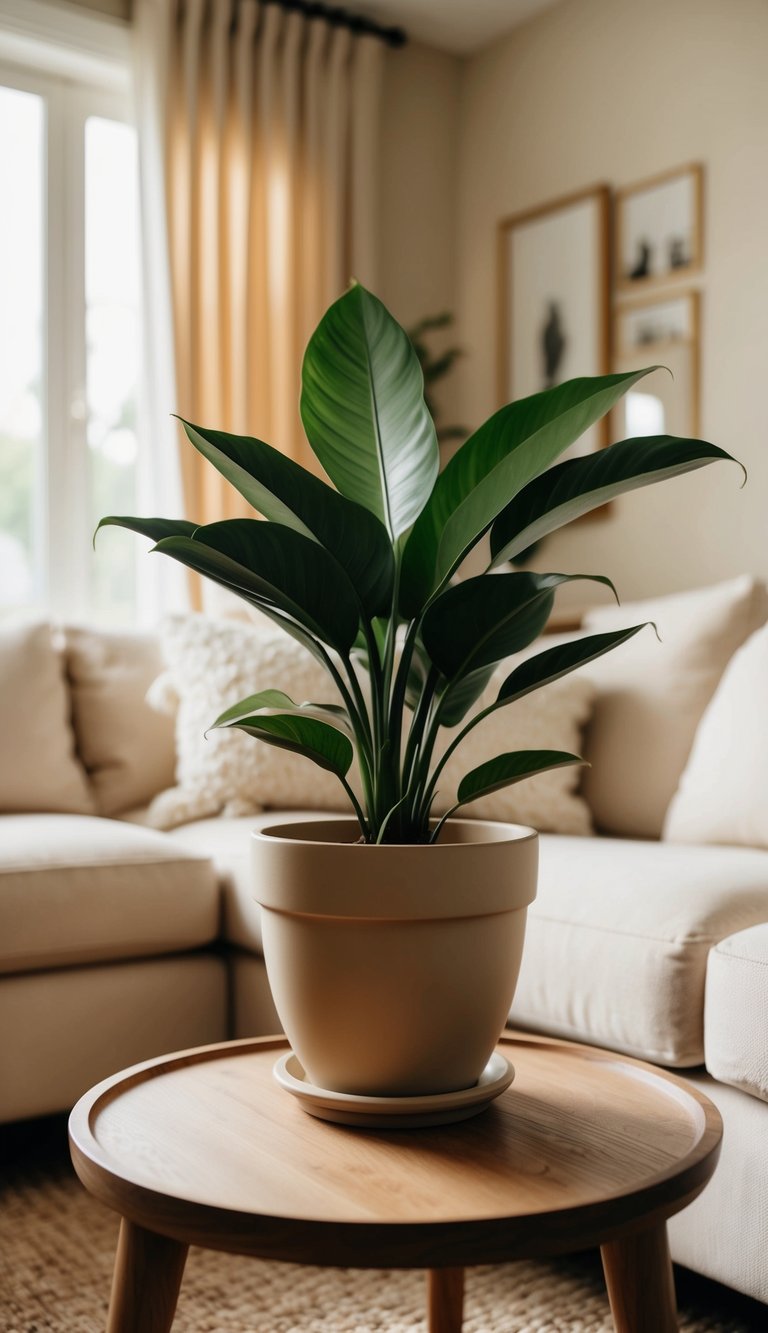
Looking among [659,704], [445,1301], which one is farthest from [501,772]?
[659,704]

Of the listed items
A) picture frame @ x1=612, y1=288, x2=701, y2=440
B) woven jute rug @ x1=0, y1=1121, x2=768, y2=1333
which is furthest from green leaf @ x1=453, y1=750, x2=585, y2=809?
picture frame @ x1=612, y1=288, x2=701, y2=440

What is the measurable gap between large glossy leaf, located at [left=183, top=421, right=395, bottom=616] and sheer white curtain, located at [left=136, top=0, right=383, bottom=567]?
7.63ft

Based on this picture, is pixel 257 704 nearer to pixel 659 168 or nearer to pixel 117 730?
pixel 117 730

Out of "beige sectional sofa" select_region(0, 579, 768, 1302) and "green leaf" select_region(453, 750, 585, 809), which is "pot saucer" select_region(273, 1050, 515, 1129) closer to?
"green leaf" select_region(453, 750, 585, 809)

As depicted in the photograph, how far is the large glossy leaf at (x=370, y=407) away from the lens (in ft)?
3.18

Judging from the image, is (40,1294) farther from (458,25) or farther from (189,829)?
(458,25)

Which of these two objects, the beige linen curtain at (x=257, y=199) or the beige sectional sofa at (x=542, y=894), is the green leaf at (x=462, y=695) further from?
the beige linen curtain at (x=257, y=199)

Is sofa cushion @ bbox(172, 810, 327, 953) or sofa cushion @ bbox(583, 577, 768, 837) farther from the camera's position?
sofa cushion @ bbox(583, 577, 768, 837)

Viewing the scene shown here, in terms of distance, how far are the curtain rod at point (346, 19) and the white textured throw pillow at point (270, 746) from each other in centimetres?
196

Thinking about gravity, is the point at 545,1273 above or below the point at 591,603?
below

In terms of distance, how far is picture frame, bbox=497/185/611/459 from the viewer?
335cm

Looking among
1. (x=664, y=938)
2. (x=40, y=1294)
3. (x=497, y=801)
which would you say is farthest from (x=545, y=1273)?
(x=497, y=801)

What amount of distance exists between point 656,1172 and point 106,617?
2.77m

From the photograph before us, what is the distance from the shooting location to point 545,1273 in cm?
157
